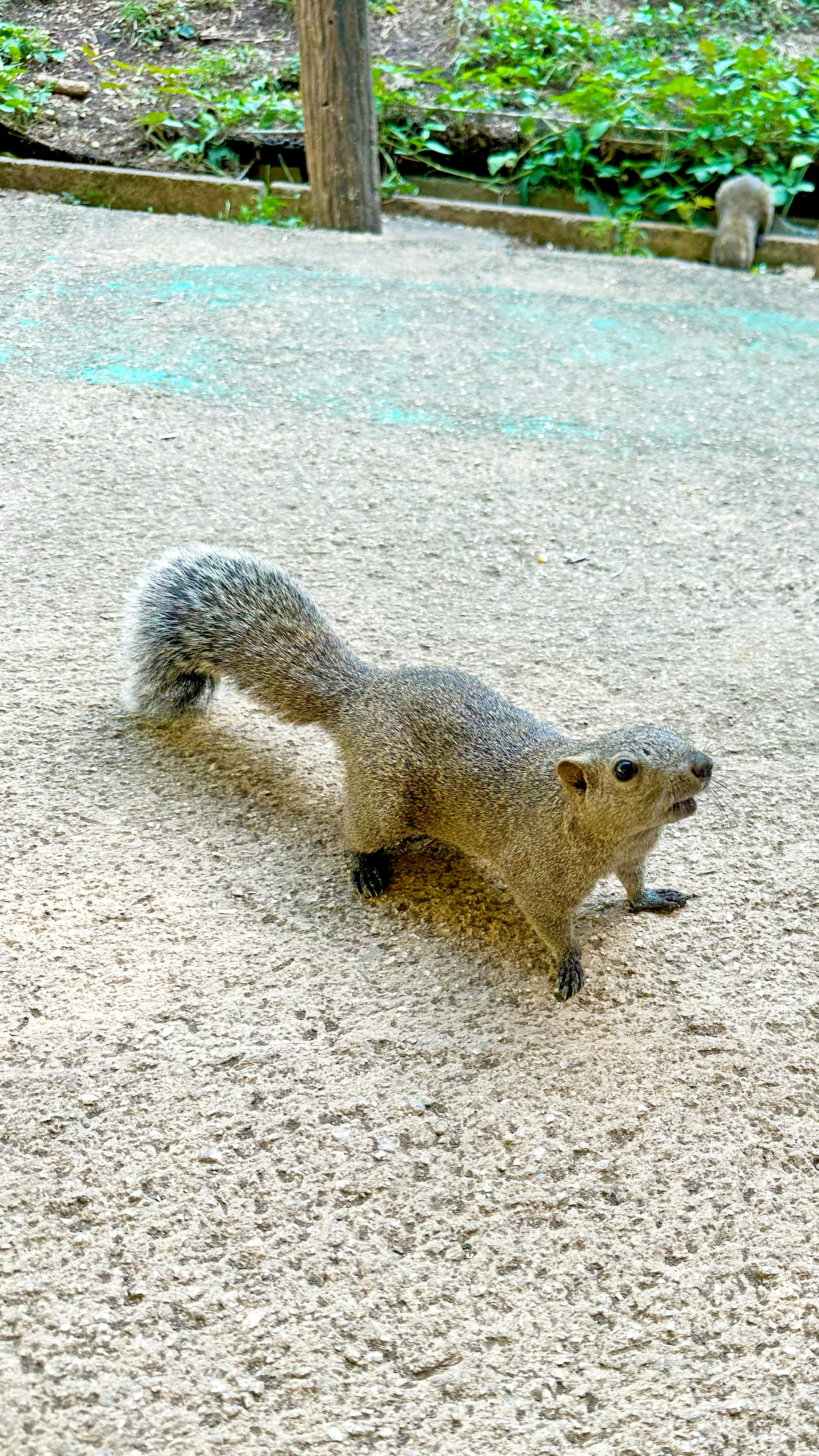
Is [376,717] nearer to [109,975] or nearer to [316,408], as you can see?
[109,975]

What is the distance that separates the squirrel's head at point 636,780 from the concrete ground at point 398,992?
40 cm

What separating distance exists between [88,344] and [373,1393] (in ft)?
14.7

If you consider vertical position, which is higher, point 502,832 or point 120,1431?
point 502,832

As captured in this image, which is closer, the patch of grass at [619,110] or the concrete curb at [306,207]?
the concrete curb at [306,207]

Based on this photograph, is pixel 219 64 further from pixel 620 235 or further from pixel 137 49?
pixel 620 235

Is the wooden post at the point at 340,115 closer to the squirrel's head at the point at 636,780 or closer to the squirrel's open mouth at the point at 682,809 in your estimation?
the squirrel's head at the point at 636,780

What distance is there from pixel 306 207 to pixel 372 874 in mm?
5517

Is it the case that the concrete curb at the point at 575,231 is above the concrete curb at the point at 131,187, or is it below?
below

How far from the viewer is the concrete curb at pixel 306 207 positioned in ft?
23.2

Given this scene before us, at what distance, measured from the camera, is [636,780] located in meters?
2.32

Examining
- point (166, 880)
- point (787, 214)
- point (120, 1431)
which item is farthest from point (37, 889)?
point (787, 214)

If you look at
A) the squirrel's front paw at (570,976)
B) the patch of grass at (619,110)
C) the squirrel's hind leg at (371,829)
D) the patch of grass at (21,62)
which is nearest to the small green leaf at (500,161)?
the patch of grass at (619,110)

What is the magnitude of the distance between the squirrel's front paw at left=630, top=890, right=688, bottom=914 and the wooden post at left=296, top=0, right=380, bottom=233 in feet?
16.9

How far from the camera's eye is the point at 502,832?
261cm
